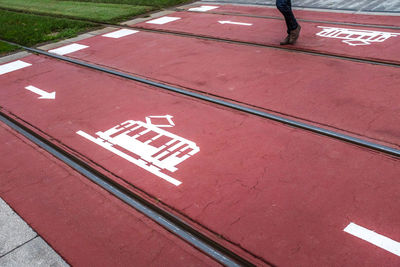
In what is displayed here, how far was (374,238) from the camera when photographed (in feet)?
10.0

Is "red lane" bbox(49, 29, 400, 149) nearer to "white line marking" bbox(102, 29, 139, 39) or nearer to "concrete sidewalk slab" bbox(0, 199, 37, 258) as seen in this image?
"white line marking" bbox(102, 29, 139, 39)

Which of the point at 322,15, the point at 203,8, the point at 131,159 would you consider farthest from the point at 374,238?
the point at 203,8

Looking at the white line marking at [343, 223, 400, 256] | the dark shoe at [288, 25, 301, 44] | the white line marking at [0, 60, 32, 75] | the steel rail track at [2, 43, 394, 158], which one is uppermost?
the dark shoe at [288, 25, 301, 44]

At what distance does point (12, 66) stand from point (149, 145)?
17.6 ft

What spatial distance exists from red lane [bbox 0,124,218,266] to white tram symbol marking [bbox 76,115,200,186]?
0.58 meters

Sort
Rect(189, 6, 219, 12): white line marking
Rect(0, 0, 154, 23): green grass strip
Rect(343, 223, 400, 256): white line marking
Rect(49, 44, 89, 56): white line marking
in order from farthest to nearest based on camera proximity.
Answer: Rect(0, 0, 154, 23): green grass strip
Rect(189, 6, 219, 12): white line marking
Rect(49, 44, 89, 56): white line marking
Rect(343, 223, 400, 256): white line marking

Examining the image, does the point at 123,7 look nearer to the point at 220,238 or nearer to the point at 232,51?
the point at 232,51

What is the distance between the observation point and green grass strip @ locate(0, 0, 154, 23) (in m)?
12.3

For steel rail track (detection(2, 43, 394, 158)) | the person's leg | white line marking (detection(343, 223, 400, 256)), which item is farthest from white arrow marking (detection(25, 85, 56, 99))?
white line marking (detection(343, 223, 400, 256))

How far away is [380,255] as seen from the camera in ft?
9.48

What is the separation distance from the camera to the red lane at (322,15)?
880cm

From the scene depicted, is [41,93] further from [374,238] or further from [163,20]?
[374,238]

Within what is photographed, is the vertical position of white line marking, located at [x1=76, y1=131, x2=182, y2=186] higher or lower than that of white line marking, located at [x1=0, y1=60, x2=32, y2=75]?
higher

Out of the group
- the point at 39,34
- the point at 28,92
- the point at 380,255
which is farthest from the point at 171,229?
the point at 39,34
